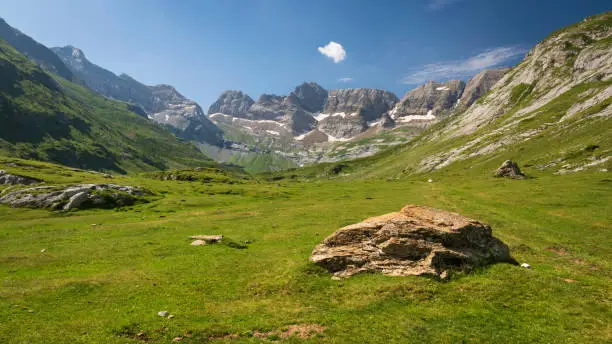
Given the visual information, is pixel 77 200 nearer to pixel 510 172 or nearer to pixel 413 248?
pixel 413 248

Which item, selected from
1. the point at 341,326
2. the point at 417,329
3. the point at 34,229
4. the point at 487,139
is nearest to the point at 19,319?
the point at 341,326

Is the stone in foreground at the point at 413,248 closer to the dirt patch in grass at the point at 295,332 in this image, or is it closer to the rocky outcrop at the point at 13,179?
the dirt patch in grass at the point at 295,332

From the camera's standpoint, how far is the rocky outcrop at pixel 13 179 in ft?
345

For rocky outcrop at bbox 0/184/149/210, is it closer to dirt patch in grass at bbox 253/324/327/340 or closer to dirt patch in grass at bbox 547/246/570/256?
dirt patch in grass at bbox 253/324/327/340

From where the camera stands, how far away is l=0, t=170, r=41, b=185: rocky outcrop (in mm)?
105062

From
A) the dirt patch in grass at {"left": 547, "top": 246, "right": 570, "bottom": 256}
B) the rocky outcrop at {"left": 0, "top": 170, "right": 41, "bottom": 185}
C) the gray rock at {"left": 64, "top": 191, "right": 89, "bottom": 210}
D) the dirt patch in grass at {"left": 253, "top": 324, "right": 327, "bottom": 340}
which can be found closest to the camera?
the dirt patch in grass at {"left": 253, "top": 324, "right": 327, "bottom": 340}

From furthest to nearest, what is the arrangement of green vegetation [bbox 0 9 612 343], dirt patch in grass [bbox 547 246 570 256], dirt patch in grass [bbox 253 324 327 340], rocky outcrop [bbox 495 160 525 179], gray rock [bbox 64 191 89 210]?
1. rocky outcrop [bbox 495 160 525 179]
2. gray rock [bbox 64 191 89 210]
3. dirt patch in grass [bbox 547 246 570 256]
4. green vegetation [bbox 0 9 612 343]
5. dirt patch in grass [bbox 253 324 327 340]

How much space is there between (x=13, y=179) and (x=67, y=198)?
53.6 metres

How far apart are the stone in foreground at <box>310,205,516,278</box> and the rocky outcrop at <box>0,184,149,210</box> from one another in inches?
2820

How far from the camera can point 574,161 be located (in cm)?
10181

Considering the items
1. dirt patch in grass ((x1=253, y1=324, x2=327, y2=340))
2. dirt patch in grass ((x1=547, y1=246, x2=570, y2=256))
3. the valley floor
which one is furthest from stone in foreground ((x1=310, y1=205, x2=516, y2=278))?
dirt patch in grass ((x1=547, y1=246, x2=570, y2=256))

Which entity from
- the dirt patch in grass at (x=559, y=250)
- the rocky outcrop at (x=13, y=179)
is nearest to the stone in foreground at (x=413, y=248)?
the dirt patch in grass at (x=559, y=250)

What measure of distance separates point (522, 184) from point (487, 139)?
4870 inches

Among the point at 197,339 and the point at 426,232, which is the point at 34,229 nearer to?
the point at 197,339
